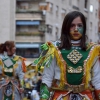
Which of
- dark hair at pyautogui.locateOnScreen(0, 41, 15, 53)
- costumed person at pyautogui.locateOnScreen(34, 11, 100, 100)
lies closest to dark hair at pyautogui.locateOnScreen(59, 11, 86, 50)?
costumed person at pyautogui.locateOnScreen(34, 11, 100, 100)

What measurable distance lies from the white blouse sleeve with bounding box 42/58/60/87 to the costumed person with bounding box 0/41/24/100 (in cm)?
584

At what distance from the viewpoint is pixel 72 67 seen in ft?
19.3

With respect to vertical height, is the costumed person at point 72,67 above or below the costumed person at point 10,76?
above

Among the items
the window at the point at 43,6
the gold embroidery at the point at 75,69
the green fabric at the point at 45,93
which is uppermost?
the window at the point at 43,6

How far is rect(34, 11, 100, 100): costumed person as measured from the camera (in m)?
5.88

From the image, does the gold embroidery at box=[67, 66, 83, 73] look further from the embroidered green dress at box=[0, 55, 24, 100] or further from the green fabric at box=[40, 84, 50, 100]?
the embroidered green dress at box=[0, 55, 24, 100]

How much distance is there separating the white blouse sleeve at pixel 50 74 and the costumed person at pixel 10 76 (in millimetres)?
5837

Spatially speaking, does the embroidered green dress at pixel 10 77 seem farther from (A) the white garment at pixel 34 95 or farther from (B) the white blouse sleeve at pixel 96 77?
(B) the white blouse sleeve at pixel 96 77

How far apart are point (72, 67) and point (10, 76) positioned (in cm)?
605

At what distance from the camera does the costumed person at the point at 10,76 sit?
11.8 m

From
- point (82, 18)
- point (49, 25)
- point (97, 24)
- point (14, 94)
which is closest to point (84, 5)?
point (97, 24)

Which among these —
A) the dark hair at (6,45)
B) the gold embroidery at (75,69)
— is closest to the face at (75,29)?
the gold embroidery at (75,69)

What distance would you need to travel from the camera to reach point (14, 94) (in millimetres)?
11883

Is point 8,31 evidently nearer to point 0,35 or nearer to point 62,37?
point 0,35
